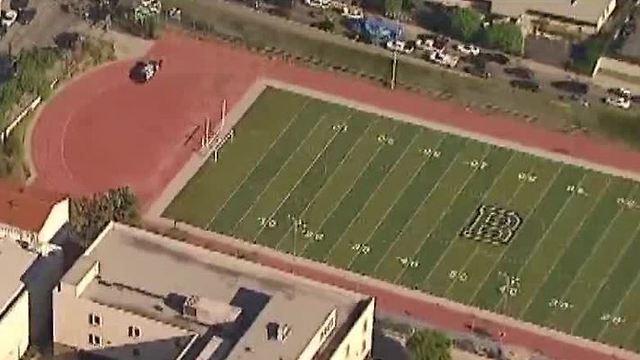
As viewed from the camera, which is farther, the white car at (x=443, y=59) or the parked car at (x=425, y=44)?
the parked car at (x=425, y=44)

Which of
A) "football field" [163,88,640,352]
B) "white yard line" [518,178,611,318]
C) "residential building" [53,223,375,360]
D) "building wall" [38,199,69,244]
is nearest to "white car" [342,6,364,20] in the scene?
"football field" [163,88,640,352]

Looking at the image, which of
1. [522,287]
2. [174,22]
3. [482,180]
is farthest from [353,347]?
[174,22]

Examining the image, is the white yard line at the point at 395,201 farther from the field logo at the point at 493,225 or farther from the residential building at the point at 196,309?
the residential building at the point at 196,309

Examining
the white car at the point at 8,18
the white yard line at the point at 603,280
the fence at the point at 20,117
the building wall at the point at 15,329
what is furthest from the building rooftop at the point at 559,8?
the building wall at the point at 15,329

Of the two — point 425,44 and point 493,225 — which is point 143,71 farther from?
point 493,225

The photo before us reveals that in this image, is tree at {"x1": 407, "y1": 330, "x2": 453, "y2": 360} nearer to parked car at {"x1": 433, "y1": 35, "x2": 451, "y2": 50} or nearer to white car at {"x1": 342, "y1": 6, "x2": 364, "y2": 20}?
parked car at {"x1": 433, "y1": 35, "x2": 451, "y2": 50}

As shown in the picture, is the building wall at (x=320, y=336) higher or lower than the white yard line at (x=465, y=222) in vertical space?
higher


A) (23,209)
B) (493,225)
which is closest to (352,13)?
(493,225)
